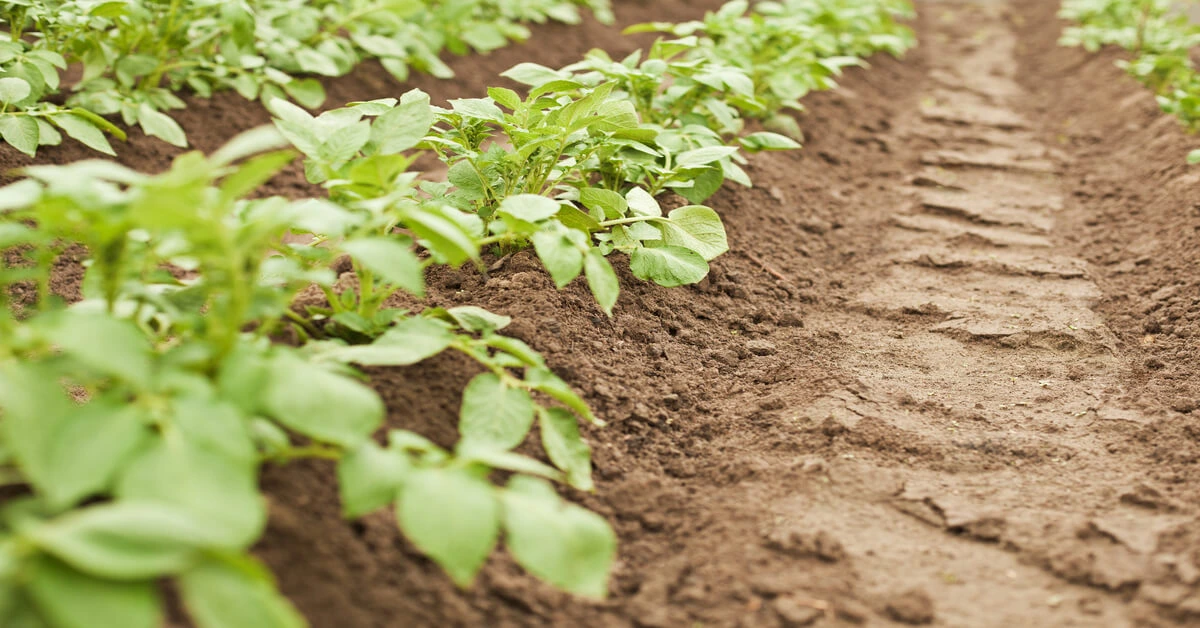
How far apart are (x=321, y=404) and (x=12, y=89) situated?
1.97 m

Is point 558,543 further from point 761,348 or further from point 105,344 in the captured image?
point 761,348

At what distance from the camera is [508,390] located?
169cm

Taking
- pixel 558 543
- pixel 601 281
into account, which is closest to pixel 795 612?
pixel 558 543

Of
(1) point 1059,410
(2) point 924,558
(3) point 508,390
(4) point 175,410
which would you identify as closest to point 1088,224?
(1) point 1059,410

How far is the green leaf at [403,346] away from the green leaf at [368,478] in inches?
12.2

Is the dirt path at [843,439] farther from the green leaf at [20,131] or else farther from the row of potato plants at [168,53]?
the row of potato plants at [168,53]

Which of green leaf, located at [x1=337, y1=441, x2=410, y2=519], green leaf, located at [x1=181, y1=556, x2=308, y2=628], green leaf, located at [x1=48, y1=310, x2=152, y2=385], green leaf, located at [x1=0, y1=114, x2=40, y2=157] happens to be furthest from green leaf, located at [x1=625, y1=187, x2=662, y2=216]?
green leaf, located at [x1=0, y1=114, x2=40, y2=157]

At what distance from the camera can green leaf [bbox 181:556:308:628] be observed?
3.49ft

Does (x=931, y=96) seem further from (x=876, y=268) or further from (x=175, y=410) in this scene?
(x=175, y=410)

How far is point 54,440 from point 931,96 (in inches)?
202

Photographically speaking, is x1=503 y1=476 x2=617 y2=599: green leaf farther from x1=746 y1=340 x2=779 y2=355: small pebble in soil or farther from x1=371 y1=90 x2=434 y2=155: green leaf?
x1=746 y1=340 x2=779 y2=355: small pebble in soil

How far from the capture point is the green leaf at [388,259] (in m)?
1.40

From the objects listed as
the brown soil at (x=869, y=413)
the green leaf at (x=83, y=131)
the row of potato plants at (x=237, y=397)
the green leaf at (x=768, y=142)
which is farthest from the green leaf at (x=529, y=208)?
the green leaf at (x=83, y=131)

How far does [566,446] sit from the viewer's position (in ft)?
5.66
